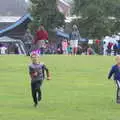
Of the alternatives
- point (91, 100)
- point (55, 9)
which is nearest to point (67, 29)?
point (55, 9)

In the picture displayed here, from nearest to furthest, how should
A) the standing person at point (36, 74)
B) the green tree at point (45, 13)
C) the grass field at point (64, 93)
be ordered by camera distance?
1. the grass field at point (64, 93)
2. the standing person at point (36, 74)
3. the green tree at point (45, 13)

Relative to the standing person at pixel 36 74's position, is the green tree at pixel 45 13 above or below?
above

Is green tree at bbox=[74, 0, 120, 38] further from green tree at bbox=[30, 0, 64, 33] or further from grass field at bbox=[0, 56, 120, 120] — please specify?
grass field at bbox=[0, 56, 120, 120]

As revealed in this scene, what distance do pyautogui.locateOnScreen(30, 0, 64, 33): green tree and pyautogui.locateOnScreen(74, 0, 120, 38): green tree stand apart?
2.68m

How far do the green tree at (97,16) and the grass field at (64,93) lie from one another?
36.3m

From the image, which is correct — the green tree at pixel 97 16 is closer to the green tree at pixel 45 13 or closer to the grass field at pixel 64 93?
the green tree at pixel 45 13

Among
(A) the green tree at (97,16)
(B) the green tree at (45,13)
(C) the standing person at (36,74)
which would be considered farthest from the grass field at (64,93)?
(A) the green tree at (97,16)

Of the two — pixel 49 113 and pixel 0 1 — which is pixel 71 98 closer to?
pixel 49 113

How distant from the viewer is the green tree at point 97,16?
66.8 m

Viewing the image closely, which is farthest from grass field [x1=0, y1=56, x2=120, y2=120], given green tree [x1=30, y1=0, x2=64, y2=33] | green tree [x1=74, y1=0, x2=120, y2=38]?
green tree [x1=74, y1=0, x2=120, y2=38]

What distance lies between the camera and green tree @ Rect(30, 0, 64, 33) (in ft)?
216

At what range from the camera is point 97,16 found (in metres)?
66.8

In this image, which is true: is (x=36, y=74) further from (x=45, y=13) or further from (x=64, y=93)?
(x=45, y=13)

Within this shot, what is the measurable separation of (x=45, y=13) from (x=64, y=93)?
4650 cm
